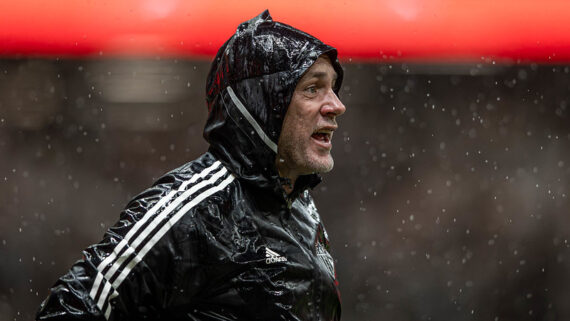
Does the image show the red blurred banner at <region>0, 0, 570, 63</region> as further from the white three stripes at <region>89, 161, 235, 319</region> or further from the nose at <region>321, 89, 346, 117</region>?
the white three stripes at <region>89, 161, 235, 319</region>

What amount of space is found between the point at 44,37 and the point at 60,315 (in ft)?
9.85

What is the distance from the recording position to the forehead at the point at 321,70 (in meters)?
1.85

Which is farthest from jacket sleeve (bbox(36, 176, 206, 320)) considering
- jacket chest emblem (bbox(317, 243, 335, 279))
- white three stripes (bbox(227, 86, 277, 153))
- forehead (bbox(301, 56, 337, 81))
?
forehead (bbox(301, 56, 337, 81))

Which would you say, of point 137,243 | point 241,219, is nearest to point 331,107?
point 241,219

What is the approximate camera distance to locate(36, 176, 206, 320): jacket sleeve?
145cm

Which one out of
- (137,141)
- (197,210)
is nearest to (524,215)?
(137,141)

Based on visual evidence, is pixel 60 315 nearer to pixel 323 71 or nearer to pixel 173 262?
pixel 173 262

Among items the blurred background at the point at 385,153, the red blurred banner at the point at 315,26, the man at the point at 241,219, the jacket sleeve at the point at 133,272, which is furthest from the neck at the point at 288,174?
the blurred background at the point at 385,153

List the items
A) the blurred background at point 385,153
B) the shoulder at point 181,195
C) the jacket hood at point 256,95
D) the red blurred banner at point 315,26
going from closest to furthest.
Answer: the shoulder at point 181,195 < the jacket hood at point 256,95 < the red blurred banner at point 315,26 < the blurred background at point 385,153

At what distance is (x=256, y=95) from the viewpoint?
1823mm

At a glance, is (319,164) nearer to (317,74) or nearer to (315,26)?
(317,74)

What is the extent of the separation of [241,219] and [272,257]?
0.41 ft

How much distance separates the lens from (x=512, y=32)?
4.41 m

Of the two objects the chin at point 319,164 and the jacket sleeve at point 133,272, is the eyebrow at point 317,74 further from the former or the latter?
the jacket sleeve at point 133,272
